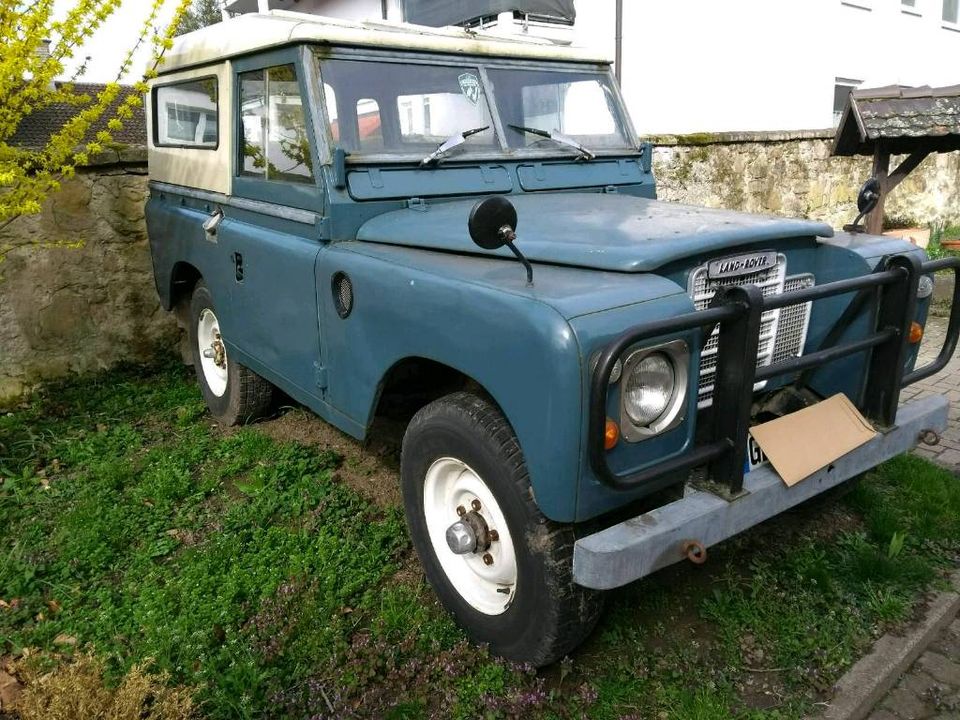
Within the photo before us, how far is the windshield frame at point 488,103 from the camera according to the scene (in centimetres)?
311

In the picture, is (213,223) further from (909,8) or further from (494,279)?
(909,8)

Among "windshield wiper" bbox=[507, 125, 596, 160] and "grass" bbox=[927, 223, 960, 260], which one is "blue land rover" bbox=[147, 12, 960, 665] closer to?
"windshield wiper" bbox=[507, 125, 596, 160]

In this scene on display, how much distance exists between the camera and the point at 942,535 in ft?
10.6

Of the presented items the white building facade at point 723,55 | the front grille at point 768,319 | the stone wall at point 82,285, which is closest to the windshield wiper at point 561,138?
the front grille at point 768,319

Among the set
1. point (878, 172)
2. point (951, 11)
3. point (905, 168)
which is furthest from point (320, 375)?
point (951, 11)

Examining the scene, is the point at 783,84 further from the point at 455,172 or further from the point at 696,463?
the point at 696,463

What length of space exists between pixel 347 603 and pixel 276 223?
65.7 inches

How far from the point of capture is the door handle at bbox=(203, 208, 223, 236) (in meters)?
3.96

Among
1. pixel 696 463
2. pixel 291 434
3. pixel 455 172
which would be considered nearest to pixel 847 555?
pixel 696 463

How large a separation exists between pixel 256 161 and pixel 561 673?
102 inches

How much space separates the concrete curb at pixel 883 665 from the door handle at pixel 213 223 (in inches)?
132

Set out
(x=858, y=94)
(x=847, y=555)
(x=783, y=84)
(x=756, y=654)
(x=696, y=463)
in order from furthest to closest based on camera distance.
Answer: (x=783, y=84)
(x=858, y=94)
(x=847, y=555)
(x=756, y=654)
(x=696, y=463)

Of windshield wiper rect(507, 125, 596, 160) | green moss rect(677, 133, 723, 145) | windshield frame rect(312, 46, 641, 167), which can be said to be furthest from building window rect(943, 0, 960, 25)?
windshield wiper rect(507, 125, 596, 160)

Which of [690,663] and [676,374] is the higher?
[676,374]
